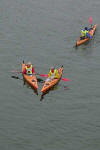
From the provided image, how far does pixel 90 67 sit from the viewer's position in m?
38.9

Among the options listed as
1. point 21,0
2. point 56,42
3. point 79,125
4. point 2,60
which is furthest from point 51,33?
point 79,125

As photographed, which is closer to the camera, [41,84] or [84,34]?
[41,84]

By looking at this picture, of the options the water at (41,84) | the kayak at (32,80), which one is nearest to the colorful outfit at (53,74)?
the water at (41,84)

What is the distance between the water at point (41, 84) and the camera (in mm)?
28203

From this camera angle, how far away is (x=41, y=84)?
34.7 m

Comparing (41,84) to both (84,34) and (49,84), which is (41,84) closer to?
(49,84)

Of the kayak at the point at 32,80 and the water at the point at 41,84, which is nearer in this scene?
the water at the point at 41,84

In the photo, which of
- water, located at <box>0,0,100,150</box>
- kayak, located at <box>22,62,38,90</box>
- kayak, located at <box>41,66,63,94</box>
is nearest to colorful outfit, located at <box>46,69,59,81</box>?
kayak, located at <box>41,66,63,94</box>

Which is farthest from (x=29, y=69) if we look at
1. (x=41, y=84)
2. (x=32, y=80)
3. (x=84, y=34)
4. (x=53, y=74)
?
(x=84, y=34)

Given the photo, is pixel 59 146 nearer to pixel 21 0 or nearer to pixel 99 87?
pixel 99 87

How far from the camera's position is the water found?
28203 millimetres

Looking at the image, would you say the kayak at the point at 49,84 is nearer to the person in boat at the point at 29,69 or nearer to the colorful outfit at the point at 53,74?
the colorful outfit at the point at 53,74

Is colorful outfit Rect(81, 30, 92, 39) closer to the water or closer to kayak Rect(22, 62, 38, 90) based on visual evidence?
the water

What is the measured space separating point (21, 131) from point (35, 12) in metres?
29.3
